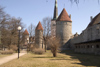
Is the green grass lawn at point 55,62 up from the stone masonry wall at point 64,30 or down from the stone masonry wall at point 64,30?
down

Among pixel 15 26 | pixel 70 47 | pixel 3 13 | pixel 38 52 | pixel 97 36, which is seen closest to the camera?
pixel 3 13

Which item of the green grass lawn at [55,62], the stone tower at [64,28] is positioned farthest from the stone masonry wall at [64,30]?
the green grass lawn at [55,62]

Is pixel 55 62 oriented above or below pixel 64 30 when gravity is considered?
below

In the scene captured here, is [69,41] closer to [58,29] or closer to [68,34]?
[68,34]

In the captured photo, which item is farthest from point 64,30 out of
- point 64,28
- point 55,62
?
point 55,62

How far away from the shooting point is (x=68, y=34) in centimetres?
4594

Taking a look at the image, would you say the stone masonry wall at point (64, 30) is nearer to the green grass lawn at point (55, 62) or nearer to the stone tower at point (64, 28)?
the stone tower at point (64, 28)

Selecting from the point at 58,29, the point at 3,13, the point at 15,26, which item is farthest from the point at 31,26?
the point at 3,13

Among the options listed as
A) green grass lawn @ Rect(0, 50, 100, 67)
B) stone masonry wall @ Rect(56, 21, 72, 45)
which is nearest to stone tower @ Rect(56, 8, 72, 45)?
stone masonry wall @ Rect(56, 21, 72, 45)

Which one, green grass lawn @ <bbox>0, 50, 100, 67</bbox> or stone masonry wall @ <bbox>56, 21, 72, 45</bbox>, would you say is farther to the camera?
stone masonry wall @ <bbox>56, 21, 72, 45</bbox>

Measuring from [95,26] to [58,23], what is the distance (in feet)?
56.1

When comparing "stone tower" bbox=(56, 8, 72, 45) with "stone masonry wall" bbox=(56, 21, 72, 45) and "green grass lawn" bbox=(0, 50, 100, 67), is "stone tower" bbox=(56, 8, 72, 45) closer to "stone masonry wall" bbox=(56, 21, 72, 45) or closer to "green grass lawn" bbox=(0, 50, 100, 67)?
"stone masonry wall" bbox=(56, 21, 72, 45)

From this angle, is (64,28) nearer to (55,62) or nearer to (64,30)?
(64,30)

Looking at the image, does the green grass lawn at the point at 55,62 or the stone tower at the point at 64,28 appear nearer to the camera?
the green grass lawn at the point at 55,62
